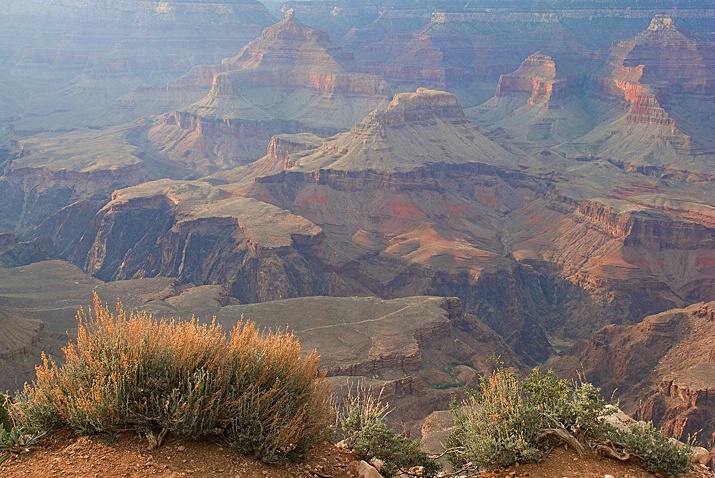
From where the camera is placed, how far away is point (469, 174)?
12962 cm

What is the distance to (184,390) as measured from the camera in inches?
623

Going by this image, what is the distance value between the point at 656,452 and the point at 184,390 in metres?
9.89

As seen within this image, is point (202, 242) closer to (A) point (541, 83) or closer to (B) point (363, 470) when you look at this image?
(B) point (363, 470)

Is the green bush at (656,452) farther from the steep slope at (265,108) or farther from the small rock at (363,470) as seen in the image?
the steep slope at (265,108)

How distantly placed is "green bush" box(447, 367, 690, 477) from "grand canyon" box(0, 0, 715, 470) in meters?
10.3

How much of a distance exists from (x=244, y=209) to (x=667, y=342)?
56.5 meters

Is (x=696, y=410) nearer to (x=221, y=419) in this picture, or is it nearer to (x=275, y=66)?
(x=221, y=419)

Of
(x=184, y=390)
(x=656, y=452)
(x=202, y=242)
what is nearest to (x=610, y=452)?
(x=656, y=452)

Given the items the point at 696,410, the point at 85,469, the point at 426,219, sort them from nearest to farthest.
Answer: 1. the point at 85,469
2. the point at 696,410
3. the point at 426,219

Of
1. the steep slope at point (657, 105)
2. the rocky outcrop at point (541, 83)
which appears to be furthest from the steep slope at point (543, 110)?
the steep slope at point (657, 105)

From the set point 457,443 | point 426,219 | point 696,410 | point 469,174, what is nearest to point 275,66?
point 469,174

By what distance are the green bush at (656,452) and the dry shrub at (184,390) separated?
6573 millimetres

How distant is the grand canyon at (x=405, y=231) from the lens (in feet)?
193

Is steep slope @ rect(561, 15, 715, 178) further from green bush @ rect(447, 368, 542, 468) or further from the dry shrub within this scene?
the dry shrub
